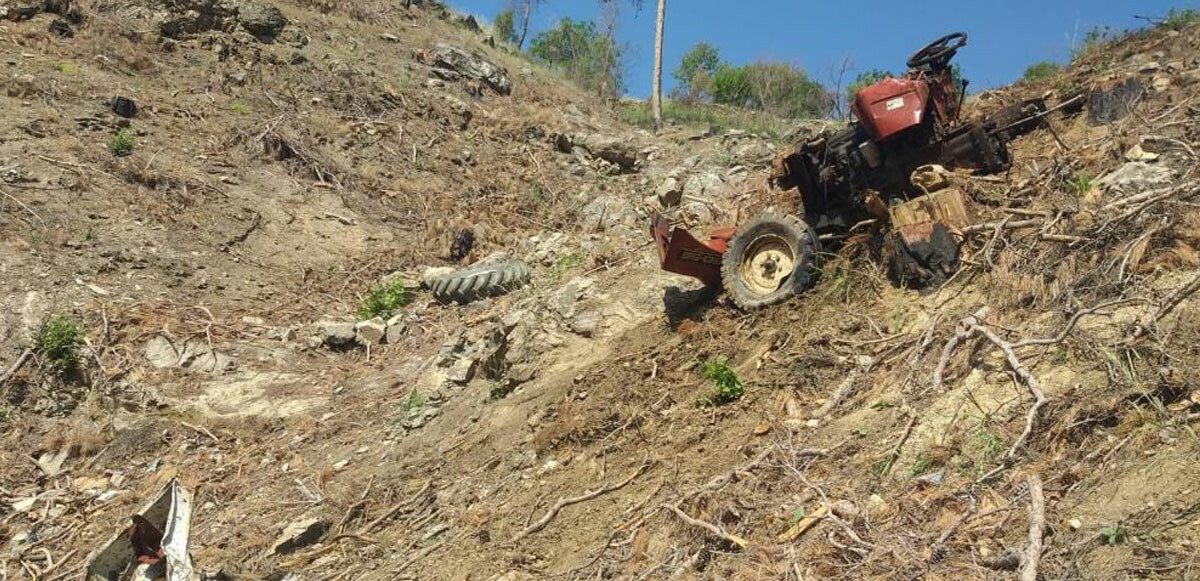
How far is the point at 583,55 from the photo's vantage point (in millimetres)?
29453

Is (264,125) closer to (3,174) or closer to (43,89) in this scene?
(43,89)

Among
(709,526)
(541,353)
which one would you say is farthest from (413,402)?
(709,526)

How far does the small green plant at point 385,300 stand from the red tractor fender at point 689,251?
415cm

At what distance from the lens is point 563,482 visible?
208 inches

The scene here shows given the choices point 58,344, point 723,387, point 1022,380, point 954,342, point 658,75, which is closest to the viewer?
point 1022,380

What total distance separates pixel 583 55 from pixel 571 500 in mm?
26032

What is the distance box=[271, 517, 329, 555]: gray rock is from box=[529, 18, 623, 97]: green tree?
1773cm

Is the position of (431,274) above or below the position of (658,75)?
below

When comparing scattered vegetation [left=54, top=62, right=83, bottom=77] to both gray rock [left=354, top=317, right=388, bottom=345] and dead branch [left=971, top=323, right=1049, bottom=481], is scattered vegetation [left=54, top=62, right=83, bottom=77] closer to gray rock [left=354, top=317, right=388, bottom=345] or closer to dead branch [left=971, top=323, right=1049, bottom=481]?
gray rock [left=354, top=317, right=388, bottom=345]

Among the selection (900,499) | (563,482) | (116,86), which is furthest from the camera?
(116,86)

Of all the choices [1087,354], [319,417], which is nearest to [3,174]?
[319,417]

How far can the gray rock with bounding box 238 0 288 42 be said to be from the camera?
15.2 meters

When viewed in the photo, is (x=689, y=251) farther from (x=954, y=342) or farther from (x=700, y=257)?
(x=954, y=342)

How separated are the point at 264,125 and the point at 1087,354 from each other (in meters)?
11.5
